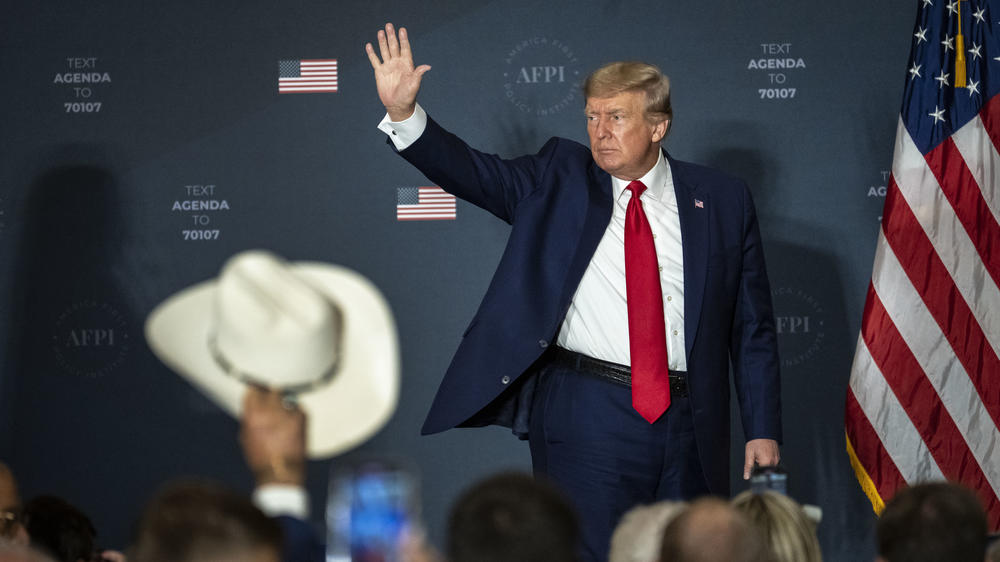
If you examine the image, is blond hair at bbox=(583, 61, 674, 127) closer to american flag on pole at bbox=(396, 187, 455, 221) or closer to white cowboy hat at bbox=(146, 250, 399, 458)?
american flag on pole at bbox=(396, 187, 455, 221)

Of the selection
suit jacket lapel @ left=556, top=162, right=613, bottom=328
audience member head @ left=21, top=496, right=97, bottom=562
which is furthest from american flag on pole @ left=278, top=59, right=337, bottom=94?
audience member head @ left=21, top=496, right=97, bottom=562

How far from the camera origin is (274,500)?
1286 mm

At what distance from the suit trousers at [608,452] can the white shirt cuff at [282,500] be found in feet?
7.08

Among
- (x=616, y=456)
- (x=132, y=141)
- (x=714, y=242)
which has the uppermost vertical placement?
(x=132, y=141)

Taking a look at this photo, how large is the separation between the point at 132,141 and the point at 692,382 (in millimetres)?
2839

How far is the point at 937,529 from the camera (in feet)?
6.16

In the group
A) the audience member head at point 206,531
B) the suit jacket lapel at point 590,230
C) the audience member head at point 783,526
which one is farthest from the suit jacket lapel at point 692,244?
the audience member head at point 206,531

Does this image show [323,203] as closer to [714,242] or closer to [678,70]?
[678,70]

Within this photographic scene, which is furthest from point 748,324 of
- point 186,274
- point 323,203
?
point 186,274

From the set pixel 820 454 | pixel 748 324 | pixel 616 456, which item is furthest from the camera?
pixel 820 454

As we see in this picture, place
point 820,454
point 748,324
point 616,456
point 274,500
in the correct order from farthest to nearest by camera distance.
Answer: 1. point 820,454
2. point 748,324
3. point 616,456
4. point 274,500

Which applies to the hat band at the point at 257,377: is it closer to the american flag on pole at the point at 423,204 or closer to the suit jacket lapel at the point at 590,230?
the suit jacket lapel at the point at 590,230

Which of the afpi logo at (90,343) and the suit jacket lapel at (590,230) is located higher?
the suit jacket lapel at (590,230)

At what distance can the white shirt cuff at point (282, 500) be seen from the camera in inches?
49.8
